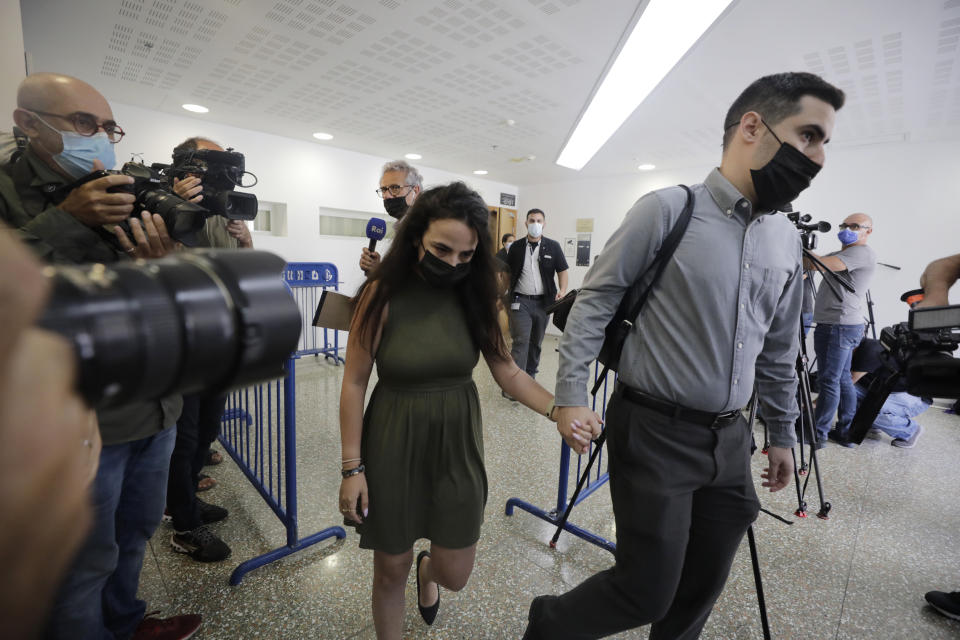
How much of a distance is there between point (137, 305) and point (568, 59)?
3397mm

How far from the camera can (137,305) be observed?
12.0 inches

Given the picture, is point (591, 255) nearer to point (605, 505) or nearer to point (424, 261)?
point (605, 505)

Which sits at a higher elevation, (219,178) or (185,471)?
(219,178)

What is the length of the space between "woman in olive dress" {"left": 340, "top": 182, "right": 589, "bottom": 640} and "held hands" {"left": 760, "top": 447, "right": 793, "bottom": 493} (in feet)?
2.52

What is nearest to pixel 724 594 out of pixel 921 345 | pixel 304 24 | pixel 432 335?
pixel 921 345

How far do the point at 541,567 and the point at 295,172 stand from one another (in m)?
5.49

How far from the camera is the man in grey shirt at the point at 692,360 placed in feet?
3.61

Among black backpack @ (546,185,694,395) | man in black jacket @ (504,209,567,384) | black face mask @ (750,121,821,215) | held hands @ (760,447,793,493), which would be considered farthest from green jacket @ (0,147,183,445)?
man in black jacket @ (504,209,567,384)

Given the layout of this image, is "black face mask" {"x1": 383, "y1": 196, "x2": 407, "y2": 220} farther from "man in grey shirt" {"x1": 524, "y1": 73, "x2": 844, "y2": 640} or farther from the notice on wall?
the notice on wall

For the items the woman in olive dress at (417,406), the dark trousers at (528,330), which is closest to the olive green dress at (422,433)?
the woman in olive dress at (417,406)

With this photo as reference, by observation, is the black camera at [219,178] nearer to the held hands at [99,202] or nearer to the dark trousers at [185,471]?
the held hands at [99,202]

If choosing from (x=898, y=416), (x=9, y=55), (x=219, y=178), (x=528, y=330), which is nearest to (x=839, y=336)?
(x=898, y=416)

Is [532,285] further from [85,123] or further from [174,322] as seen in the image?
[174,322]

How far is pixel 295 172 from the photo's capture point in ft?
18.2
